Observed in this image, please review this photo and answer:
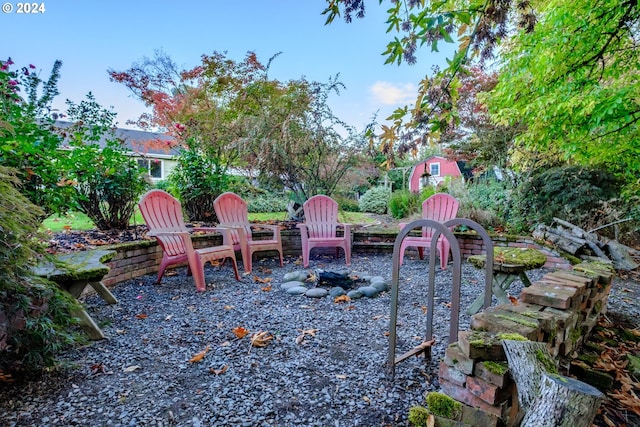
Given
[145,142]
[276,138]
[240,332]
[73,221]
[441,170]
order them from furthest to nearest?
1. [441,170]
2. [145,142]
3. [73,221]
4. [276,138]
5. [240,332]

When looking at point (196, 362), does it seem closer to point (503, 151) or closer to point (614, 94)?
point (614, 94)

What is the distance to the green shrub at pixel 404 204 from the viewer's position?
23.8ft

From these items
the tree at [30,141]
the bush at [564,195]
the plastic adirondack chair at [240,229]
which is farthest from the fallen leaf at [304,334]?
the bush at [564,195]

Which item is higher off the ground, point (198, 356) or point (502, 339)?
point (502, 339)

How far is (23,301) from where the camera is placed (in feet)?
4.88

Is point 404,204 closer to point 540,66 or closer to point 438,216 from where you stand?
point 438,216

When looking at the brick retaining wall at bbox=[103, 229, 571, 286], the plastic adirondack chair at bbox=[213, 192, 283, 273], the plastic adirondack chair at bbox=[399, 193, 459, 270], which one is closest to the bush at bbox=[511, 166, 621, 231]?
the brick retaining wall at bbox=[103, 229, 571, 286]

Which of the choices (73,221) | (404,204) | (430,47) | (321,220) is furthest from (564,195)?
(73,221)

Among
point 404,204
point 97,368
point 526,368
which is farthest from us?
point 404,204

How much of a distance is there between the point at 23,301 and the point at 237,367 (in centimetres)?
104

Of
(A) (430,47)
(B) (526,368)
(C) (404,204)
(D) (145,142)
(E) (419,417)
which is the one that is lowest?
(E) (419,417)

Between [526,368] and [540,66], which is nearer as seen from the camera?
[526,368]

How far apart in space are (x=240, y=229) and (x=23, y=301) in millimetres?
2338

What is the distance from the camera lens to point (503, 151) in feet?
20.7
